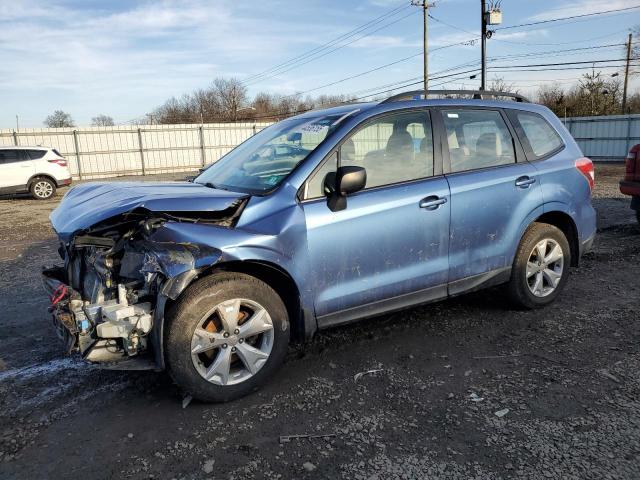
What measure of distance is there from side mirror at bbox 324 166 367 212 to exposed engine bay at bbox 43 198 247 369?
0.57 meters

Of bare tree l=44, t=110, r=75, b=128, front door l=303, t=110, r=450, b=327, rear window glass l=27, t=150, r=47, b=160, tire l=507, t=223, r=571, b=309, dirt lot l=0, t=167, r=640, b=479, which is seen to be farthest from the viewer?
bare tree l=44, t=110, r=75, b=128

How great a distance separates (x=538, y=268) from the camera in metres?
4.38

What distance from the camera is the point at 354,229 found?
3326 millimetres

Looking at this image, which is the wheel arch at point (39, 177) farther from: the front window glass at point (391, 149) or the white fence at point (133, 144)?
the front window glass at point (391, 149)

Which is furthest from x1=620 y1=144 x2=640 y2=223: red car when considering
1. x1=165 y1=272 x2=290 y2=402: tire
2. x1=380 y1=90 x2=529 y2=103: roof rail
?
x1=165 y1=272 x2=290 y2=402: tire

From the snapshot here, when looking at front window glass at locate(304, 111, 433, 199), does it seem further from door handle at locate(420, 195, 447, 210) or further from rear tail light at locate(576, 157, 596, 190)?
rear tail light at locate(576, 157, 596, 190)

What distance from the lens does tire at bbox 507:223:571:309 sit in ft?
14.0

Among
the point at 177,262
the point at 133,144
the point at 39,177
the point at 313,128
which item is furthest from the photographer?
the point at 133,144

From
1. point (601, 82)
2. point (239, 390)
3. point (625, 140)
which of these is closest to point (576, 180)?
point (239, 390)

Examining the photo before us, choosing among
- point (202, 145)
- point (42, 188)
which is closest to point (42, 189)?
point (42, 188)

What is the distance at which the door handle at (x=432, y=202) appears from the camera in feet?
11.8

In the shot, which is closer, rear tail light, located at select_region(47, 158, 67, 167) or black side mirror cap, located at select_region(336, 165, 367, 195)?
black side mirror cap, located at select_region(336, 165, 367, 195)

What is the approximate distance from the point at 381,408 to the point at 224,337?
105 cm

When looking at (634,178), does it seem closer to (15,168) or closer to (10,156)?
(15,168)
